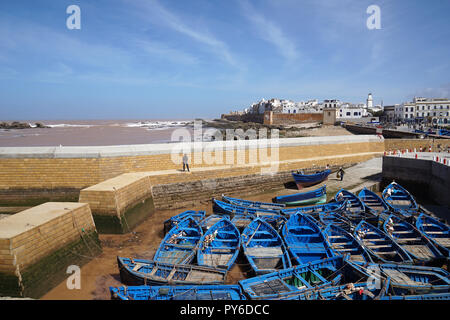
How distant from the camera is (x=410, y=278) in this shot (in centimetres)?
648

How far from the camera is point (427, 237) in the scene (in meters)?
8.28

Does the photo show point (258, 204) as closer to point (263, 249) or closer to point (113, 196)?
point (263, 249)

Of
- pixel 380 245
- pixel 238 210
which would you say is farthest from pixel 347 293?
pixel 238 210

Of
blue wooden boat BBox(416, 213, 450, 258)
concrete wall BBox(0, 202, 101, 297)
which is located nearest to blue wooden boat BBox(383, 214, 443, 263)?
blue wooden boat BBox(416, 213, 450, 258)

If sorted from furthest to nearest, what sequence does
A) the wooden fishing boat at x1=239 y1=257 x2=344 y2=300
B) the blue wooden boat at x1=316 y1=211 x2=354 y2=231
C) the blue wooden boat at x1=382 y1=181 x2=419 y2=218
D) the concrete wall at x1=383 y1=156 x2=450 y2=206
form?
the concrete wall at x1=383 y1=156 x2=450 y2=206 < the blue wooden boat at x1=382 y1=181 x2=419 y2=218 < the blue wooden boat at x1=316 y1=211 x2=354 y2=231 < the wooden fishing boat at x1=239 y1=257 x2=344 y2=300

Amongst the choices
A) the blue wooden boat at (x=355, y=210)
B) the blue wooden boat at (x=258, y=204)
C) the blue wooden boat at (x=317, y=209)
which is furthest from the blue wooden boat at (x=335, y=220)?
the blue wooden boat at (x=258, y=204)

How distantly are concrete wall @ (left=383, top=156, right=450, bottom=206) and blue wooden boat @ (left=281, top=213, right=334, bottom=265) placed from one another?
7.59 m

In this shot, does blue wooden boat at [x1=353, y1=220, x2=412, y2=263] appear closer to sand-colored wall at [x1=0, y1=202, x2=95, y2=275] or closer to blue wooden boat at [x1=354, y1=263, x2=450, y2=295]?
blue wooden boat at [x1=354, y1=263, x2=450, y2=295]

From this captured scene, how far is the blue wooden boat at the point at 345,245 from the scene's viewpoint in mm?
7391

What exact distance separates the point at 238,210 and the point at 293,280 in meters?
5.01

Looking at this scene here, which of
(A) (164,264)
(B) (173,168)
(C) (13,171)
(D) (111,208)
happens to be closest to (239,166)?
(B) (173,168)

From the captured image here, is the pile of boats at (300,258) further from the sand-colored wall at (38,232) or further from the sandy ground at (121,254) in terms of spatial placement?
the sand-colored wall at (38,232)

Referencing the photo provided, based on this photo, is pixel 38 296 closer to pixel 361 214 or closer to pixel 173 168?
pixel 173 168

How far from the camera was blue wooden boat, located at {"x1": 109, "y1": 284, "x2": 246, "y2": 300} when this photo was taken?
5508mm
